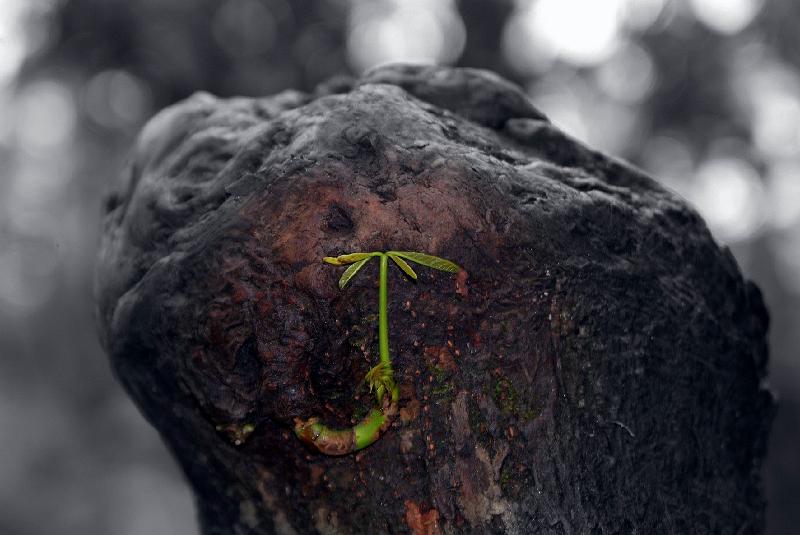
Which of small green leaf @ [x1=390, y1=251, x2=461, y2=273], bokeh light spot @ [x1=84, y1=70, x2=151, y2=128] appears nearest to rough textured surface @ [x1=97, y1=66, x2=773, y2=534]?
small green leaf @ [x1=390, y1=251, x2=461, y2=273]

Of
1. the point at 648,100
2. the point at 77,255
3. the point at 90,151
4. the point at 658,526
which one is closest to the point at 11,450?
the point at 77,255

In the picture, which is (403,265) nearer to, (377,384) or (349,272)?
(349,272)

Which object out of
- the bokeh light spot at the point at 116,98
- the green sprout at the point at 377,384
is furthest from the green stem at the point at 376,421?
the bokeh light spot at the point at 116,98

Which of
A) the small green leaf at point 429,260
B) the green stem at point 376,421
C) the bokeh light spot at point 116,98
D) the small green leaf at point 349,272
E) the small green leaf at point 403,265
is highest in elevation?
the small green leaf at point 429,260

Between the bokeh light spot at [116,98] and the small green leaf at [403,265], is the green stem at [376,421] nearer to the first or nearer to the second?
the small green leaf at [403,265]

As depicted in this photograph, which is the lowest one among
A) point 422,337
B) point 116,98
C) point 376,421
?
point 116,98

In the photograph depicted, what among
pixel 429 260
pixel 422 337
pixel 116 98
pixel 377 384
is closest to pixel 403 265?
pixel 429 260

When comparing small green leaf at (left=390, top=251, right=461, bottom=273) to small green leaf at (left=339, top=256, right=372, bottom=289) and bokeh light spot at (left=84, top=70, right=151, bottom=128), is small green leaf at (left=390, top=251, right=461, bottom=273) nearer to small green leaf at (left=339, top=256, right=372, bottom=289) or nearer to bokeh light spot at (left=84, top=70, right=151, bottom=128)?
small green leaf at (left=339, top=256, right=372, bottom=289)
